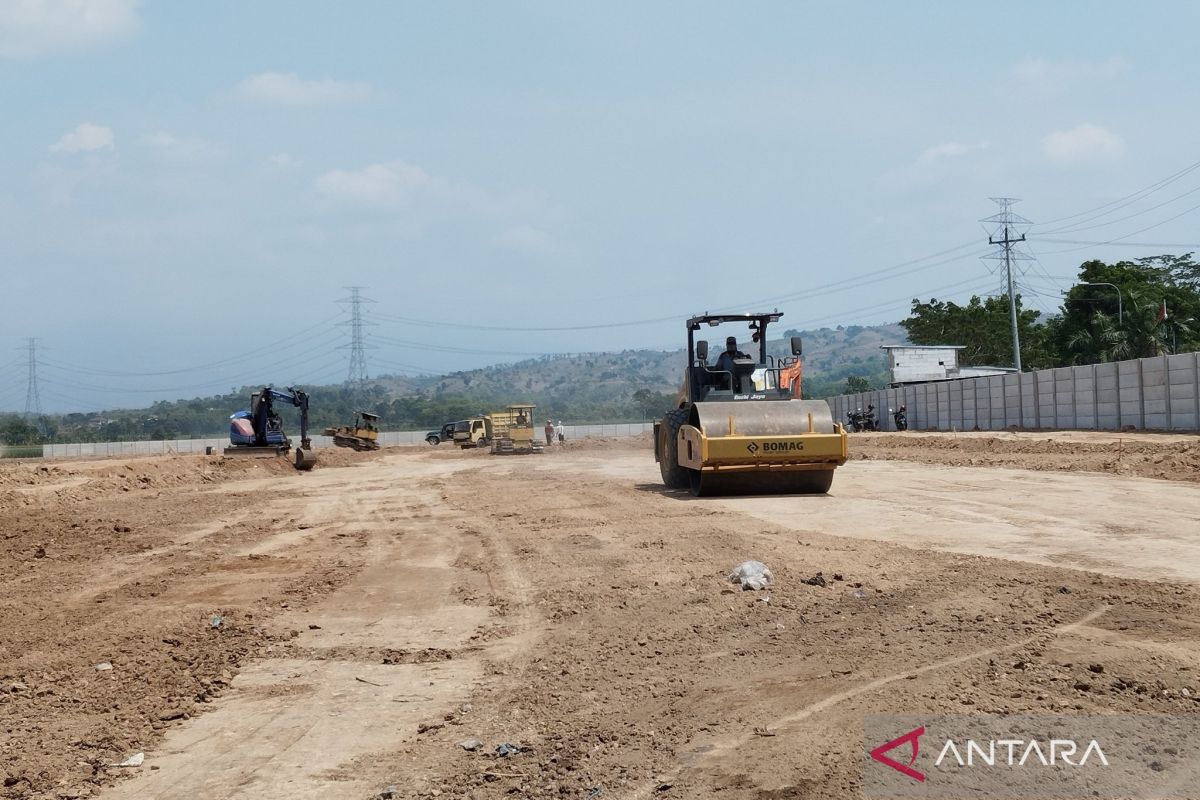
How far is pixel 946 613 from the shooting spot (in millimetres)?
6809

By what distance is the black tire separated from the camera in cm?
1878

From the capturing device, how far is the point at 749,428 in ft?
53.9

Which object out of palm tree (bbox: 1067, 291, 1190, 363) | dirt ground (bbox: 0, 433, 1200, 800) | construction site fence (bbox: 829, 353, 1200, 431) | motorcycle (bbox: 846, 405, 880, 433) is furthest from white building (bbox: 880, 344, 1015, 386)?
dirt ground (bbox: 0, 433, 1200, 800)

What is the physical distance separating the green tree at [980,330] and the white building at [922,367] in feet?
31.0

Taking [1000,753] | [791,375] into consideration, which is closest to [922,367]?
[791,375]

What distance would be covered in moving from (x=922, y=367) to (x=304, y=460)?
41254mm

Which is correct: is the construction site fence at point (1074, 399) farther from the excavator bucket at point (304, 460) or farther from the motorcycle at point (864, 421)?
the excavator bucket at point (304, 460)

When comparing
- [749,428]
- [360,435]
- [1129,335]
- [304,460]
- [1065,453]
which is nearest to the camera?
[749,428]

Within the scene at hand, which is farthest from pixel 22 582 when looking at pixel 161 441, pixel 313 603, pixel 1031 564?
pixel 161 441

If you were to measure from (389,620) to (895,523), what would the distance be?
23.3ft

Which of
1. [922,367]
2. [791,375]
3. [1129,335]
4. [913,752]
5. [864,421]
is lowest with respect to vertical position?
[913,752]

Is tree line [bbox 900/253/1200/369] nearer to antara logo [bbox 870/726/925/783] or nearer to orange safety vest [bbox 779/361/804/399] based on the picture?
orange safety vest [bbox 779/361/804/399]

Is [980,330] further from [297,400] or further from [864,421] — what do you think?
[297,400]

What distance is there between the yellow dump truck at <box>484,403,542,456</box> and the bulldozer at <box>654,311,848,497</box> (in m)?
35.3
